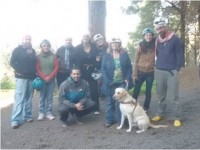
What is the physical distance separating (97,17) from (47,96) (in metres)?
3.57

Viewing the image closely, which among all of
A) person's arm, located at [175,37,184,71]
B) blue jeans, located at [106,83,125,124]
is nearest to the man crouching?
blue jeans, located at [106,83,125,124]

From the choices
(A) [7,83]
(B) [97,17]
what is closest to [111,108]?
(B) [97,17]

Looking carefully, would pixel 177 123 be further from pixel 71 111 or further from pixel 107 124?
pixel 71 111

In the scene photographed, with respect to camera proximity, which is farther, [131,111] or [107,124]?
[107,124]

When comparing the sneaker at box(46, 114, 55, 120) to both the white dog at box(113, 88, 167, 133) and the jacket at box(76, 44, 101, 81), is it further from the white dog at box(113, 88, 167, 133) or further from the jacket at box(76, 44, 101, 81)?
the white dog at box(113, 88, 167, 133)

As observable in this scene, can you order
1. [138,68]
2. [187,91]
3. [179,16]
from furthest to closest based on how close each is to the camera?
1. [179,16]
2. [187,91]
3. [138,68]

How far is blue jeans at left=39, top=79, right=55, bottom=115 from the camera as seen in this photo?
8.31 meters

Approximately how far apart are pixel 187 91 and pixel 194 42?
9821mm

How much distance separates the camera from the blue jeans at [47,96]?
8.31 meters

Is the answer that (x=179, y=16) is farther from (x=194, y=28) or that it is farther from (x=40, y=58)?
(x=40, y=58)

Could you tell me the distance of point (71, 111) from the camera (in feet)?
25.8

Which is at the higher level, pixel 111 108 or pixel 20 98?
pixel 20 98

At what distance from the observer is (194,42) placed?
21.4 meters

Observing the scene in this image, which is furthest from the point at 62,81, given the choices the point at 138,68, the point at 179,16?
the point at 179,16
